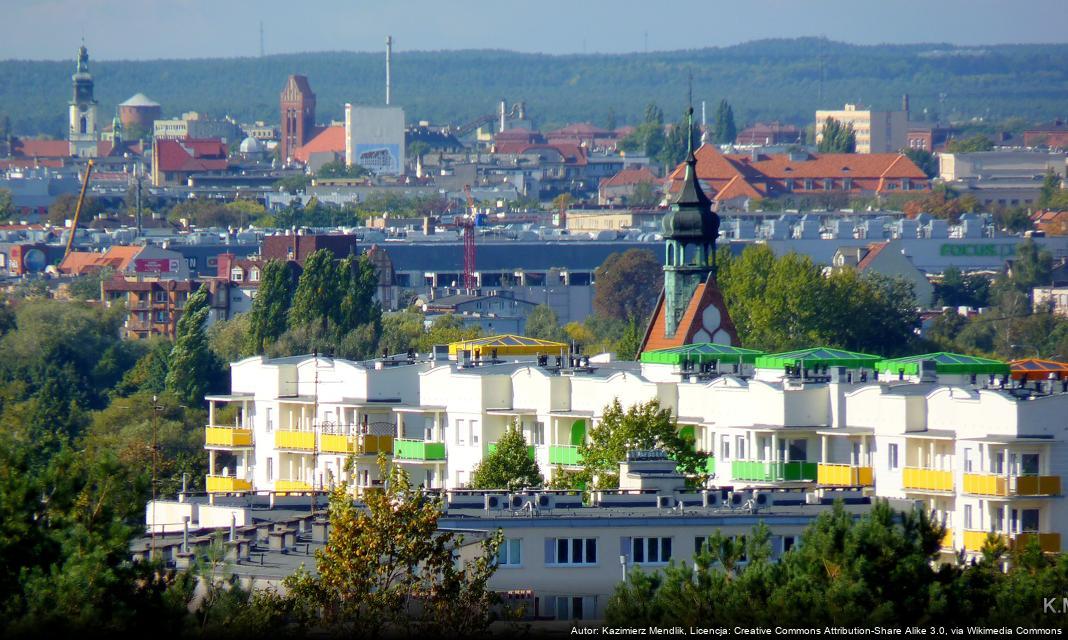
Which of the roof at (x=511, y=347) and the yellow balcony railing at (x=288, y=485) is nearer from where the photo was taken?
the yellow balcony railing at (x=288, y=485)

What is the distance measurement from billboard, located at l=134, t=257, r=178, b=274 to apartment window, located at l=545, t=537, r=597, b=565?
343ft

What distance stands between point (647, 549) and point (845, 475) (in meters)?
11.0

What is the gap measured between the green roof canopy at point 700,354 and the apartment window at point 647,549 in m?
20.0

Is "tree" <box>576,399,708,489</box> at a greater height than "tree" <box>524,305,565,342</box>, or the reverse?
"tree" <box>524,305,565,342</box>

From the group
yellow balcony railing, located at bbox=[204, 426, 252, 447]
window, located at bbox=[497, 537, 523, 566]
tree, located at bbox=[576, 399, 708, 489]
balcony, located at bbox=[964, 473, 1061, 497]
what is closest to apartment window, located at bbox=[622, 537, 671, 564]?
window, located at bbox=[497, 537, 523, 566]

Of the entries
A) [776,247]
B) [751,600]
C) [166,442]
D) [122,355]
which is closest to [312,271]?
[122,355]

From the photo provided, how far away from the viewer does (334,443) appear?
203ft

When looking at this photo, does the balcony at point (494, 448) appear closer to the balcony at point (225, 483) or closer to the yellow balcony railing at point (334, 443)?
the yellow balcony railing at point (334, 443)

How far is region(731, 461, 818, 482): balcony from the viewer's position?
5266 centimetres

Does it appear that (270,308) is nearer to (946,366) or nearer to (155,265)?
(155,265)

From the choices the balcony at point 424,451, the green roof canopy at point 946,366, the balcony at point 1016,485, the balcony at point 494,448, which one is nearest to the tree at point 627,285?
the balcony at point 424,451

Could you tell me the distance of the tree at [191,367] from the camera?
8975cm

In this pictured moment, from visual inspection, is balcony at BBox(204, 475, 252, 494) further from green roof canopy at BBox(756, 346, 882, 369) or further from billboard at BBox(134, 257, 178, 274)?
billboard at BBox(134, 257, 178, 274)

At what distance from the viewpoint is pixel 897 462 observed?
50938mm
